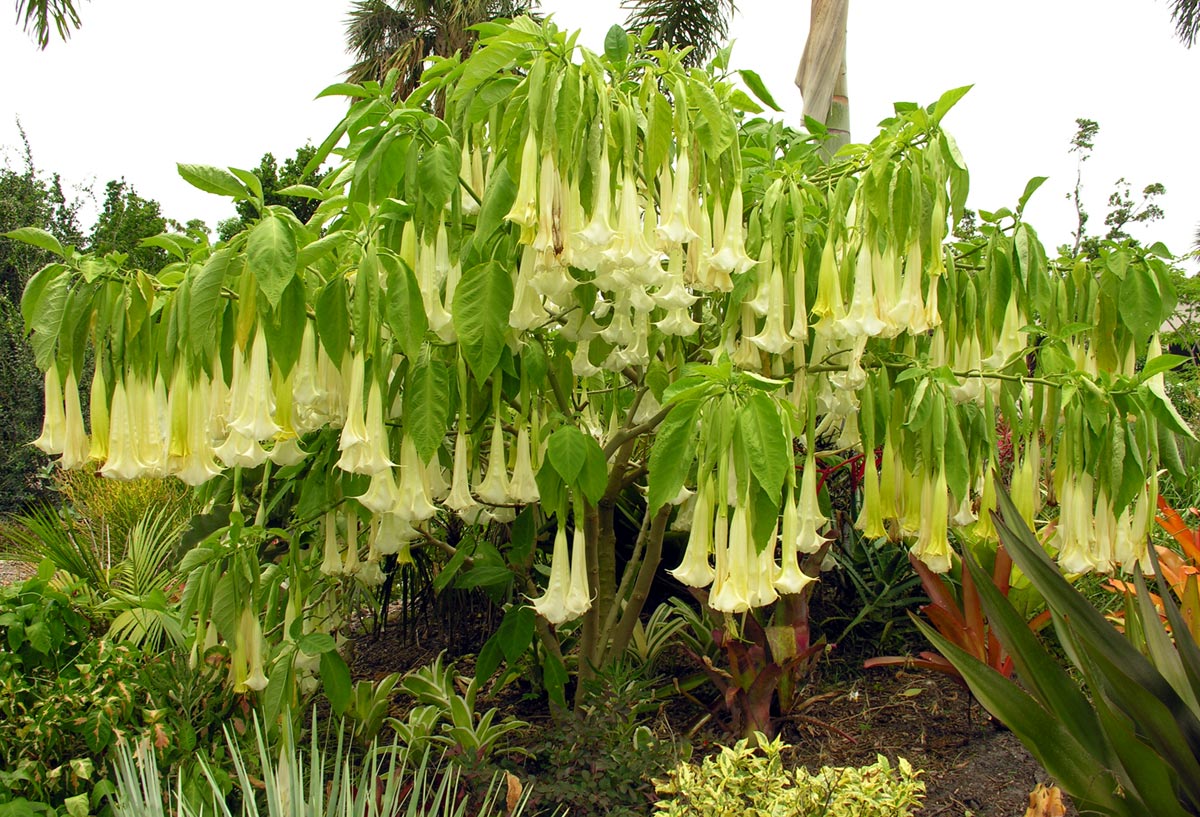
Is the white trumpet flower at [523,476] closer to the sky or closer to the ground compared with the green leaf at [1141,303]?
closer to the ground

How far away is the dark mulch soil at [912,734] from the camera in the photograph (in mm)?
2475

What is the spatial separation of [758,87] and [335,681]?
71.5 inches

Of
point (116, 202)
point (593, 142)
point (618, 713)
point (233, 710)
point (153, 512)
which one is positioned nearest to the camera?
point (593, 142)

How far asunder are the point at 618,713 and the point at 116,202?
A: 16445 mm

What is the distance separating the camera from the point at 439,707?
2.75 meters

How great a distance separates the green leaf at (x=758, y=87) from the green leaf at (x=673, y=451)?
2.49ft

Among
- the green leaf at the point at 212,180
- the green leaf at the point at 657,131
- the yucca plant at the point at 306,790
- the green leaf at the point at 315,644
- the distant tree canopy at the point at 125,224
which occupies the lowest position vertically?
the yucca plant at the point at 306,790

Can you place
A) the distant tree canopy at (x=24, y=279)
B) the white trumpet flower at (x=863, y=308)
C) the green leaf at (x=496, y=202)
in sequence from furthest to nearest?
the distant tree canopy at (x=24, y=279)
the white trumpet flower at (x=863, y=308)
the green leaf at (x=496, y=202)

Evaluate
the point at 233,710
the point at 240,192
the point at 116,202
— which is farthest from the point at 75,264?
the point at 116,202

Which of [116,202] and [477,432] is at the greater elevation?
[116,202]

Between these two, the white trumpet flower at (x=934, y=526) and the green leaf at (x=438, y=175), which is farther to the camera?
the white trumpet flower at (x=934, y=526)

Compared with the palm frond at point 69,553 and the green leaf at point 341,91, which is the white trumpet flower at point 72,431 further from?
the palm frond at point 69,553

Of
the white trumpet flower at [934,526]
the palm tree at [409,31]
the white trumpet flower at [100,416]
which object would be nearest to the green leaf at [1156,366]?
the white trumpet flower at [934,526]

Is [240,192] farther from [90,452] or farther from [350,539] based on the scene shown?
[350,539]
